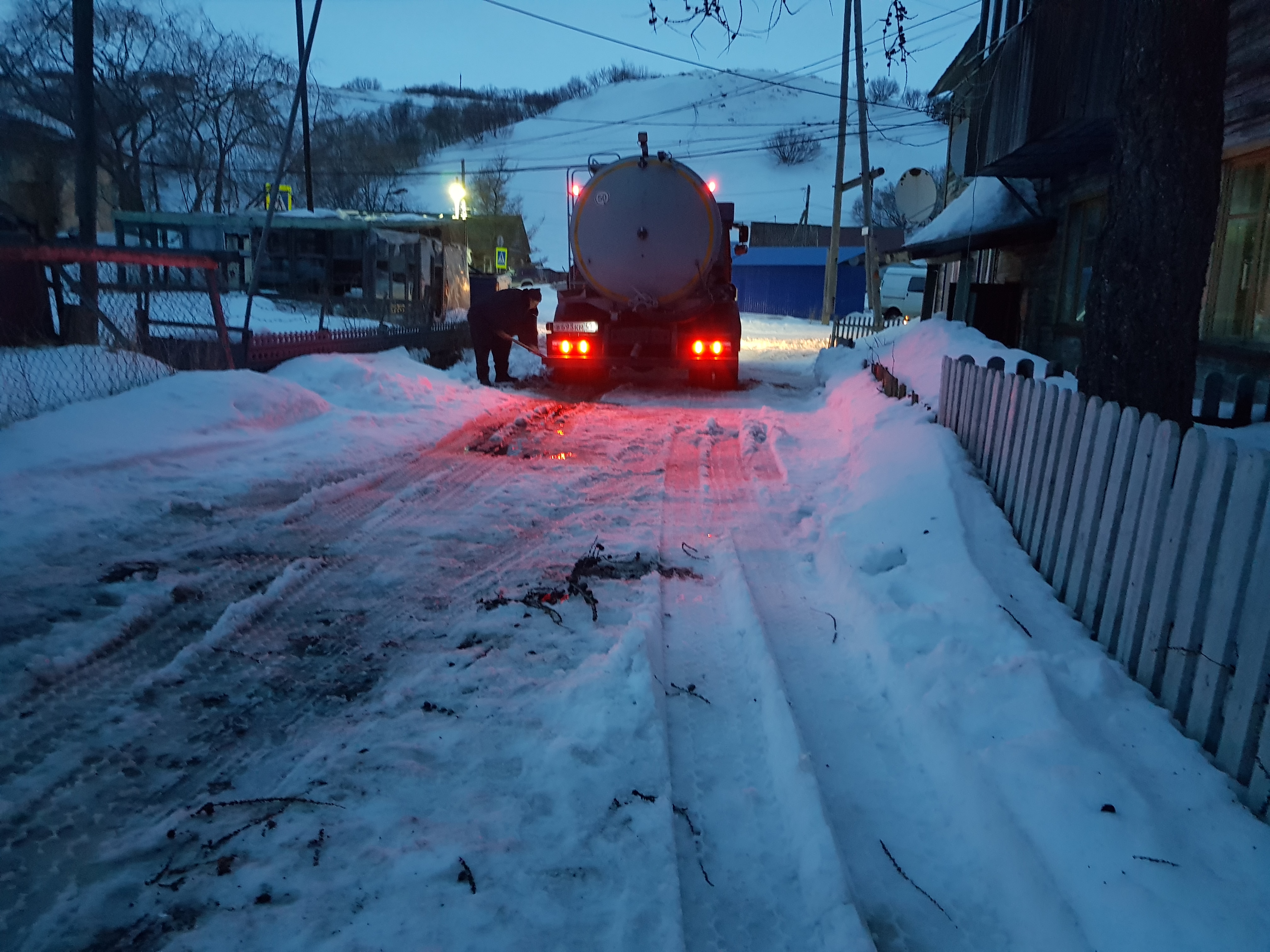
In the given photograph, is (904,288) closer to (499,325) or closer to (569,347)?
(569,347)

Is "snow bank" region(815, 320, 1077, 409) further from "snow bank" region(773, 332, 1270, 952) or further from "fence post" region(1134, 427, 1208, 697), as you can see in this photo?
"fence post" region(1134, 427, 1208, 697)

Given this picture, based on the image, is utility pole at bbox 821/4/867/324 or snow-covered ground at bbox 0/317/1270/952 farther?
utility pole at bbox 821/4/867/324

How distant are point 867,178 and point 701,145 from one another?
10147cm

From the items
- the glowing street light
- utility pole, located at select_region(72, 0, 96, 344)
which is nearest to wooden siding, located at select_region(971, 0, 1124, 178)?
utility pole, located at select_region(72, 0, 96, 344)

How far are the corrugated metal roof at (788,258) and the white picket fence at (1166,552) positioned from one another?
133 feet

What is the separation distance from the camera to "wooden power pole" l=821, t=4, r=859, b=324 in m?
24.3

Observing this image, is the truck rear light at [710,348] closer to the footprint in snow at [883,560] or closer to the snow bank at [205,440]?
the snow bank at [205,440]

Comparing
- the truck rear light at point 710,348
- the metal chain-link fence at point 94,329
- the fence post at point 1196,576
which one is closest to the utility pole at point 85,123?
the metal chain-link fence at point 94,329

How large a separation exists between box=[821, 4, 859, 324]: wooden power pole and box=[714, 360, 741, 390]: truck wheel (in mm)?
13893

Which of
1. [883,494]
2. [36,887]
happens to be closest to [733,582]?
[883,494]

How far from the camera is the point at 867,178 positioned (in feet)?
70.8

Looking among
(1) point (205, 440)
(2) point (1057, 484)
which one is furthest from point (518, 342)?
(2) point (1057, 484)

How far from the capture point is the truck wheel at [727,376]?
1273cm

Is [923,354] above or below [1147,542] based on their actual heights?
above
